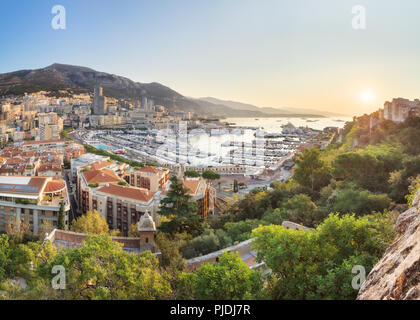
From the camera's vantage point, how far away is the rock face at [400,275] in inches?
75.9

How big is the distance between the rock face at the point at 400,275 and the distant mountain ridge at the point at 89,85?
66.5m

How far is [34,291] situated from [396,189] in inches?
327

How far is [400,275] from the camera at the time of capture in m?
2.04

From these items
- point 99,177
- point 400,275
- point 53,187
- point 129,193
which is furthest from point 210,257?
point 99,177

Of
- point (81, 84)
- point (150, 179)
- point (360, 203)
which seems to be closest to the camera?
point (360, 203)

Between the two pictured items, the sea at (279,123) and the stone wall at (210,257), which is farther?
the sea at (279,123)

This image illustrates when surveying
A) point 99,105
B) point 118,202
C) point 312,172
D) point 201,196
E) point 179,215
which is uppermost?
point 99,105

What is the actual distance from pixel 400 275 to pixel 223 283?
1742 mm

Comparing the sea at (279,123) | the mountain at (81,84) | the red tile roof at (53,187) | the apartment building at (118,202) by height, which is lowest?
the apartment building at (118,202)

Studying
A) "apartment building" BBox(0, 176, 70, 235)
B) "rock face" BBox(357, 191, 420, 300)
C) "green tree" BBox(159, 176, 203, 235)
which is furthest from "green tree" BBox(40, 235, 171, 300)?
"apartment building" BBox(0, 176, 70, 235)

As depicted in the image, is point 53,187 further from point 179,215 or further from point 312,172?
point 312,172

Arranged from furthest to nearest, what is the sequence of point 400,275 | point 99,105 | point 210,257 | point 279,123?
point 279,123
point 99,105
point 210,257
point 400,275

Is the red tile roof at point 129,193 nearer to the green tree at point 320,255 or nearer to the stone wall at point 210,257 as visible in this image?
the stone wall at point 210,257

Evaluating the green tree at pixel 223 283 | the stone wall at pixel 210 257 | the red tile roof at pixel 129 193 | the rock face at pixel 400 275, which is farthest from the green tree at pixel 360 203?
the red tile roof at pixel 129 193
